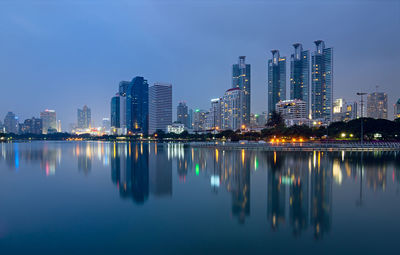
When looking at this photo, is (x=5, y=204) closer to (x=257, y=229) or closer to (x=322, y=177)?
(x=257, y=229)

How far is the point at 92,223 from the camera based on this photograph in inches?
440

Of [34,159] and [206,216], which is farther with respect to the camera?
→ [34,159]

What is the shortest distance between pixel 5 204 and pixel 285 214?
15.3 metres

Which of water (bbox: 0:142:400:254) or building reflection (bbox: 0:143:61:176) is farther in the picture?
building reflection (bbox: 0:143:61:176)

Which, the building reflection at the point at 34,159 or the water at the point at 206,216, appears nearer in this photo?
the water at the point at 206,216

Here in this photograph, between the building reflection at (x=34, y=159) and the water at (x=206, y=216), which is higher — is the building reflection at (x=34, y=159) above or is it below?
below

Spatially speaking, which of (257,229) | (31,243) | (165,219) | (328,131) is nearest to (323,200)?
(257,229)

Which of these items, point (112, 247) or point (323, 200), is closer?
point (112, 247)

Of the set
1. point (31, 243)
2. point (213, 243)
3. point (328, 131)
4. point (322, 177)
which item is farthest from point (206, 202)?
point (328, 131)

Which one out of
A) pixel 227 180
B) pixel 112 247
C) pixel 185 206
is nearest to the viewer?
pixel 112 247

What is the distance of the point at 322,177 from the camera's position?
2005 cm

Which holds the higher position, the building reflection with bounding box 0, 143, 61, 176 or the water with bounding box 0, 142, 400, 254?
the water with bounding box 0, 142, 400, 254

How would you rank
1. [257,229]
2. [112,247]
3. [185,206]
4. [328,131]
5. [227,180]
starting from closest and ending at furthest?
1. [112,247]
2. [257,229]
3. [185,206]
4. [227,180]
5. [328,131]

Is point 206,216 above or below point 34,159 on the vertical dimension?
above
